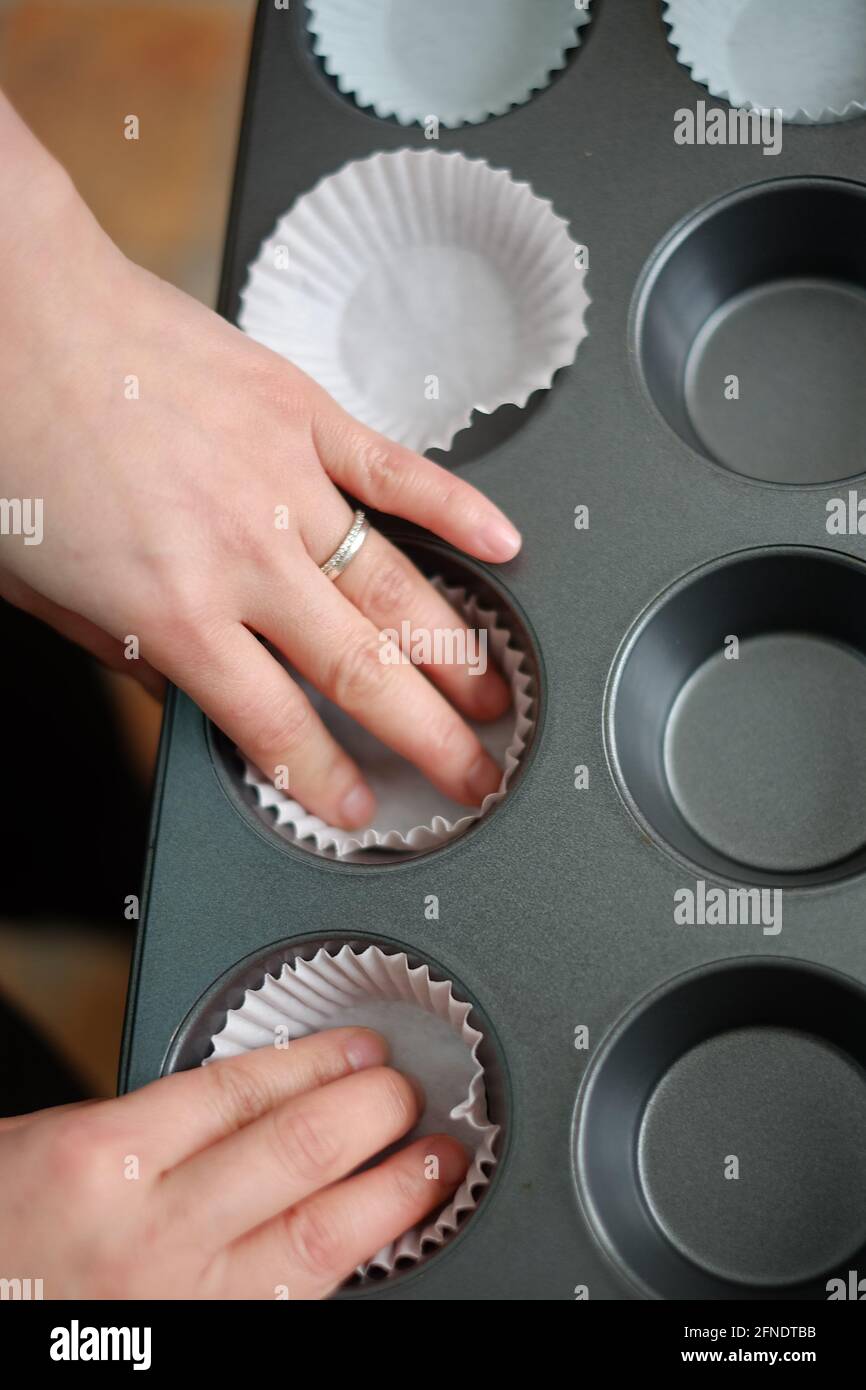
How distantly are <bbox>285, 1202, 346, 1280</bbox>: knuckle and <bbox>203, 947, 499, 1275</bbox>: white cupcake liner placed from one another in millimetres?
61

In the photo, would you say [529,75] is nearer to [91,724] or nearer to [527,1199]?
[91,724]

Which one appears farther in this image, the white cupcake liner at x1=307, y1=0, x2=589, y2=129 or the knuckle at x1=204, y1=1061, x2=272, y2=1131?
the white cupcake liner at x1=307, y1=0, x2=589, y2=129

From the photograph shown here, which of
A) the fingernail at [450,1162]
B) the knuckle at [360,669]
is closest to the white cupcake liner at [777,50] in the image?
the knuckle at [360,669]

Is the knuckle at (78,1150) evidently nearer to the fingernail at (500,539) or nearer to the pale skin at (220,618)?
the pale skin at (220,618)

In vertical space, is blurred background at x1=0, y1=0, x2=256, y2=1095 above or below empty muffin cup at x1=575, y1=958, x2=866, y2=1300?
above

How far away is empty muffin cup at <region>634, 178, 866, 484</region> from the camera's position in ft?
2.91

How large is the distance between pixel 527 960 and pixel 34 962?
0.85m

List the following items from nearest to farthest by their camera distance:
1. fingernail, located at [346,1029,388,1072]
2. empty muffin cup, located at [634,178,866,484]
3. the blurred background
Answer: fingernail, located at [346,1029,388,1072], empty muffin cup, located at [634,178,866,484], the blurred background

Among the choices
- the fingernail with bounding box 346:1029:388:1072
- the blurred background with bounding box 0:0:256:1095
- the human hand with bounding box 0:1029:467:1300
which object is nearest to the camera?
the human hand with bounding box 0:1029:467:1300

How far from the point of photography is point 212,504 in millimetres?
788

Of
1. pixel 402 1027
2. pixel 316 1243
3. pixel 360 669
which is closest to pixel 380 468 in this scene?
pixel 360 669

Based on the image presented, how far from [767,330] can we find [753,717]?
31cm

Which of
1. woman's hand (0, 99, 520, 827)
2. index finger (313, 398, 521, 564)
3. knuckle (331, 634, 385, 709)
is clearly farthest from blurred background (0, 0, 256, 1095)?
knuckle (331, 634, 385, 709)

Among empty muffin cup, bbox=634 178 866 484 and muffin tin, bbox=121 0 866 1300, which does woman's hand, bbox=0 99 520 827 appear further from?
empty muffin cup, bbox=634 178 866 484
